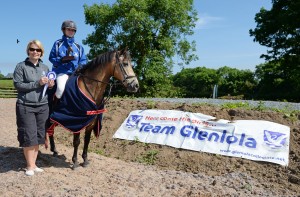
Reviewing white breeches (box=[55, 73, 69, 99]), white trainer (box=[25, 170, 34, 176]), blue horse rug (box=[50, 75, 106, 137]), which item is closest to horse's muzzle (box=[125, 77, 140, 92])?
blue horse rug (box=[50, 75, 106, 137])

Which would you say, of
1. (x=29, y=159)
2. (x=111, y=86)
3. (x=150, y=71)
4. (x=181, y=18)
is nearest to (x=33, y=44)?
(x=111, y=86)

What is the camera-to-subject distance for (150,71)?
919 inches

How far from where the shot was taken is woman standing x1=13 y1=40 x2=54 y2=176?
202 inches

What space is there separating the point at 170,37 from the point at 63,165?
64.6 feet

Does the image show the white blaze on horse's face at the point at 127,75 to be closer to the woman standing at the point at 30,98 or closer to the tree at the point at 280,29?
the woman standing at the point at 30,98

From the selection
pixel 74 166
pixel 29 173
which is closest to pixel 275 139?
pixel 74 166

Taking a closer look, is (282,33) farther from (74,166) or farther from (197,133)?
(74,166)

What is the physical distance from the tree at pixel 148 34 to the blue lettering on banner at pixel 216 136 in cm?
1619

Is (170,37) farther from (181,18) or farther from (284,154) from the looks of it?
(284,154)

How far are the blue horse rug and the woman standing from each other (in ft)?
0.91

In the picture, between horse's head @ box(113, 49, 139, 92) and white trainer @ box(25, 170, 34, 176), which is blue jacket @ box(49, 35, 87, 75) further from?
white trainer @ box(25, 170, 34, 176)

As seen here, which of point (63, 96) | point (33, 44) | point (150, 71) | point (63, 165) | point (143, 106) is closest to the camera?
point (33, 44)

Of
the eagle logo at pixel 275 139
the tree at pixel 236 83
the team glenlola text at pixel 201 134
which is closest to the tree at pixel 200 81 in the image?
the tree at pixel 236 83

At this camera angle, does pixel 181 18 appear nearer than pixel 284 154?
No
